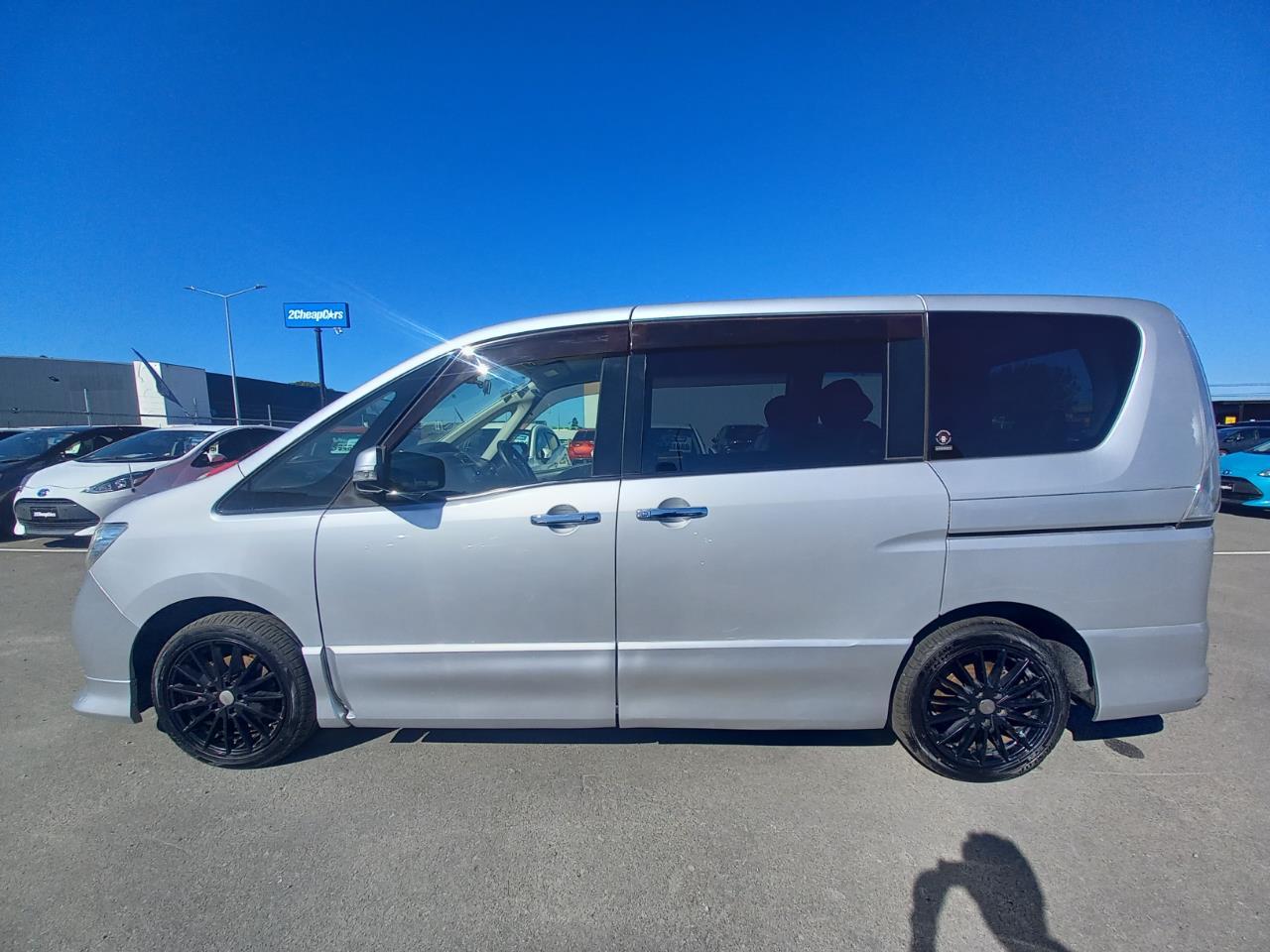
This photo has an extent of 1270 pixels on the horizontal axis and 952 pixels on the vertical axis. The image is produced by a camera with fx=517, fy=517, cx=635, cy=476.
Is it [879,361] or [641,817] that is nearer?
[641,817]

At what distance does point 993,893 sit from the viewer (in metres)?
1.80

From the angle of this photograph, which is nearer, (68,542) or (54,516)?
(54,516)

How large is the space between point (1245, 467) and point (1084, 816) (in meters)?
10.6

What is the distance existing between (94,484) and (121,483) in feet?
0.84

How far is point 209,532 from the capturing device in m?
2.30

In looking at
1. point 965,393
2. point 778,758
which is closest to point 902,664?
point 778,758

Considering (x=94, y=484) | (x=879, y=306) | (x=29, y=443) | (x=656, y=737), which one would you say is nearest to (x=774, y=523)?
(x=879, y=306)

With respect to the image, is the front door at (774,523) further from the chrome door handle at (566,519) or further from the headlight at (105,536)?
A: the headlight at (105,536)

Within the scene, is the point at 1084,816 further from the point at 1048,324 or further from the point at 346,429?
the point at 346,429

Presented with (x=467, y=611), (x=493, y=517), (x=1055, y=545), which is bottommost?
(x=467, y=611)

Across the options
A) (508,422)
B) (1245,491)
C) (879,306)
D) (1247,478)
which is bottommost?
(1245,491)

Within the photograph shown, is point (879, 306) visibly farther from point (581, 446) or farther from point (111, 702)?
point (111, 702)

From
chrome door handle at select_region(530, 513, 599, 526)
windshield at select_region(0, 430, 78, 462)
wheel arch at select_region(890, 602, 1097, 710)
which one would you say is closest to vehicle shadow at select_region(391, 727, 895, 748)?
wheel arch at select_region(890, 602, 1097, 710)

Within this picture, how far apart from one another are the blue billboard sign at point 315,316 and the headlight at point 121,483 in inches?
816
